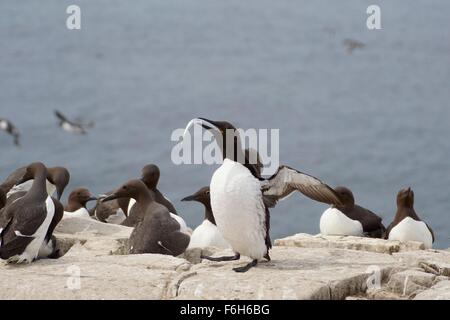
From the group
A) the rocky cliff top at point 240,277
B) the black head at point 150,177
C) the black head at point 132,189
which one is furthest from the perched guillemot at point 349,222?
the rocky cliff top at point 240,277

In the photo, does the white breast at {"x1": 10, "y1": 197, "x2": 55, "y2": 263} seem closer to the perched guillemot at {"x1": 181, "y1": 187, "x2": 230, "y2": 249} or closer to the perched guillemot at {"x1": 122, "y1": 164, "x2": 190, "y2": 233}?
the perched guillemot at {"x1": 181, "y1": 187, "x2": 230, "y2": 249}

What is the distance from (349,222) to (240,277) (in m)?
3.65

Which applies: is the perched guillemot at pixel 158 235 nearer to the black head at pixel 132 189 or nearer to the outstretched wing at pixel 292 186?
the black head at pixel 132 189

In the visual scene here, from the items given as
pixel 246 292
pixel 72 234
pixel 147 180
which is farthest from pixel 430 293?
pixel 147 180

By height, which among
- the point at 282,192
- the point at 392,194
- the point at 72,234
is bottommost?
the point at 392,194

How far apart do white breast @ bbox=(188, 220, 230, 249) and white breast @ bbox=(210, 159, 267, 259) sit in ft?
5.90

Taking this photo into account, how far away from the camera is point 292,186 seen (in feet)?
22.5

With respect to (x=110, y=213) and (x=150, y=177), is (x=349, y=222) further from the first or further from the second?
(x=110, y=213)

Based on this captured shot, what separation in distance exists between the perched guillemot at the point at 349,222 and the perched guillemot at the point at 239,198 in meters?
2.93

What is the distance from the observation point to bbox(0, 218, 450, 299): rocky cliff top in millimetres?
5934

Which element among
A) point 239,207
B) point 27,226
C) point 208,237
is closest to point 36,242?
point 27,226
